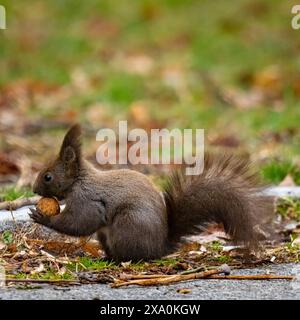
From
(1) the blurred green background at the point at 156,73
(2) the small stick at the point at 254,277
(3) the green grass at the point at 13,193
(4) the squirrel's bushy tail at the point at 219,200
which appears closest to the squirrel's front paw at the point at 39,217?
(4) the squirrel's bushy tail at the point at 219,200

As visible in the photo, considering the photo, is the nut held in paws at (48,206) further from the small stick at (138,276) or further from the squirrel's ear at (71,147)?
the small stick at (138,276)

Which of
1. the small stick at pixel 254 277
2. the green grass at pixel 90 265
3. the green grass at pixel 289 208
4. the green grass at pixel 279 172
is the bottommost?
the small stick at pixel 254 277

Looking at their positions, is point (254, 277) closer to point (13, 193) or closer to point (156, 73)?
point (13, 193)

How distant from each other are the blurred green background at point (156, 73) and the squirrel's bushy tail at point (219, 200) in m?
2.10

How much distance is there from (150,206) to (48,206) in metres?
0.65

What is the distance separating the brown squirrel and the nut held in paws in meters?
0.08

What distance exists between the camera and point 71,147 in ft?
19.5

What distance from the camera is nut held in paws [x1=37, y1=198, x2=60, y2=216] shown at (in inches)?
233

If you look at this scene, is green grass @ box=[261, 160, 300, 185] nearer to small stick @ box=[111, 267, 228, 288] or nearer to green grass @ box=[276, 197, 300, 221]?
green grass @ box=[276, 197, 300, 221]

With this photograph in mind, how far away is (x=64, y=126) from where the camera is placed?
10164mm

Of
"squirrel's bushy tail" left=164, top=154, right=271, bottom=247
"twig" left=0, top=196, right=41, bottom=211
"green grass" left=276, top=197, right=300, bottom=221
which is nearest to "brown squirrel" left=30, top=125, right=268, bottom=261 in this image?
"squirrel's bushy tail" left=164, top=154, right=271, bottom=247

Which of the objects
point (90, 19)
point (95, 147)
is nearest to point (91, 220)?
point (95, 147)

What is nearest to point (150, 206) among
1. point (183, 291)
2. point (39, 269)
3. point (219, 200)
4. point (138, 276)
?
point (219, 200)

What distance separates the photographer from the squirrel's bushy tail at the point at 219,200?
5637mm
